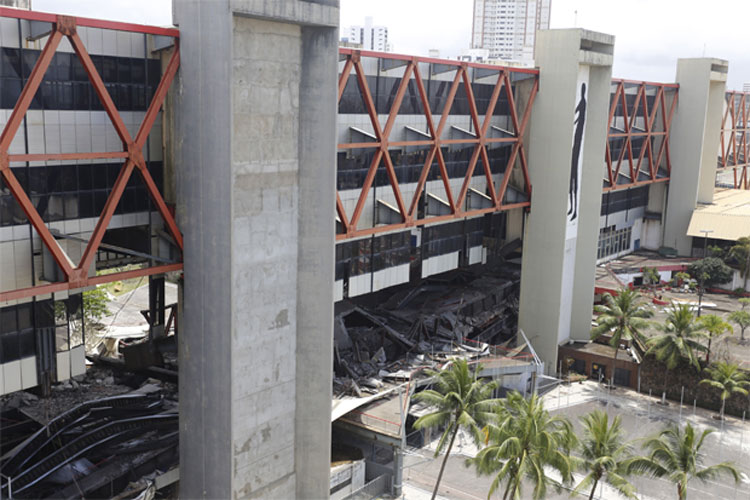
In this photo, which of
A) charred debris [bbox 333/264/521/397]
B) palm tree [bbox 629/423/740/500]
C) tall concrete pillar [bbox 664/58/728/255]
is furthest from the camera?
tall concrete pillar [bbox 664/58/728/255]

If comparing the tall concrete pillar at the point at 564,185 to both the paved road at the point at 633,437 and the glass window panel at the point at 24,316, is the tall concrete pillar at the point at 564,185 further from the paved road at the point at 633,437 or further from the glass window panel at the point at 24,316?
the glass window panel at the point at 24,316

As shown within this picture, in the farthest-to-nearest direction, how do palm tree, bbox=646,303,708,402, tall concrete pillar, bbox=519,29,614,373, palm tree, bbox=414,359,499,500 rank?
1. tall concrete pillar, bbox=519,29,614,373
2. palm tree, bbox=646,303,708,402
3. palm tree, bbox=414,359,499,500

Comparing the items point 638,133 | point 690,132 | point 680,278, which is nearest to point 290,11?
point 638,133

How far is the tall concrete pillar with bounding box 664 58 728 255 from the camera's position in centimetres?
7056

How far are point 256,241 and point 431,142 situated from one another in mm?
15736

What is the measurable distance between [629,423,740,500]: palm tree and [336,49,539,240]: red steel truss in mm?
16425

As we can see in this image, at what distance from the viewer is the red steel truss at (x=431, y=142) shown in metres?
36.1

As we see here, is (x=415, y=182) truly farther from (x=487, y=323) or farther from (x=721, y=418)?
(x=721, y=418)

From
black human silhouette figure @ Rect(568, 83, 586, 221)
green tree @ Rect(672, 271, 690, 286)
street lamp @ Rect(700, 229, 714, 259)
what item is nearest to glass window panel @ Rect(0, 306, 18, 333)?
black human silhouette figure @ Rect(568, 83, 586, 221)

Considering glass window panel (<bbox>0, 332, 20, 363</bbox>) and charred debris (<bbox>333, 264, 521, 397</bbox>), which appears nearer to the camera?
glass window panel (<bbox>0, 332, 20, 363</bbox>)

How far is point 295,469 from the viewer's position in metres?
31.6

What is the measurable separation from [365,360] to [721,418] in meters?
22.0

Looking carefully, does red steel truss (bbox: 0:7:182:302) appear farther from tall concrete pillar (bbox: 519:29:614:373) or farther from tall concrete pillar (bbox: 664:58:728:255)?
tall concrete pillar (bbox: 664:58:728:255)

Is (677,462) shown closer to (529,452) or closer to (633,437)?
(529,452)
